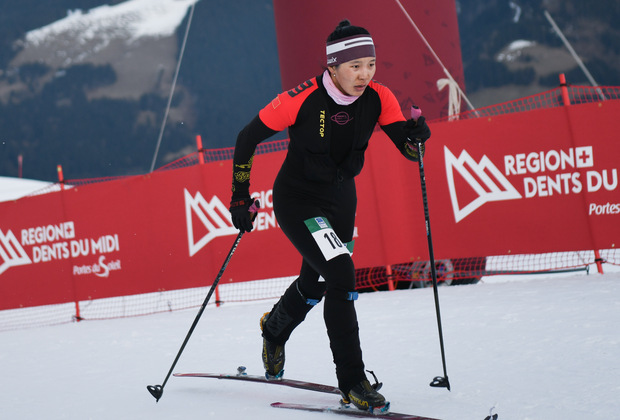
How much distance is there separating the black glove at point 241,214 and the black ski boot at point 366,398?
3.32ft

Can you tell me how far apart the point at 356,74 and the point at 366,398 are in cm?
150

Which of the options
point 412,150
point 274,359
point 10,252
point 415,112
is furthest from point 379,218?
point 10,252

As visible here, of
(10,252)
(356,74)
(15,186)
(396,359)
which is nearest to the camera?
(356,74)

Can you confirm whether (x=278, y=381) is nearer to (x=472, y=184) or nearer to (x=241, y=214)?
(x=241, y=214)

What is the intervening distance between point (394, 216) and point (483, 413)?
467cm

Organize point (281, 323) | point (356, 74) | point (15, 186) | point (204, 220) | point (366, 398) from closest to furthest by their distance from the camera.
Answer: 1. point (366, 398)
2. point (356, 74)
3. point (281, 323)
4. point (204, 220)
5. point (15, 186)

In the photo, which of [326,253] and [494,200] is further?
[494,200]

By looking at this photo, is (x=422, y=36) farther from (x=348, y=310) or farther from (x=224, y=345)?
(x=348, y=310)

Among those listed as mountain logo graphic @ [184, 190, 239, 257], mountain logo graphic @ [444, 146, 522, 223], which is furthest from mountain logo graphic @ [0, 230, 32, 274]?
mountain logo graphic @ [444, 146, 522, 223]

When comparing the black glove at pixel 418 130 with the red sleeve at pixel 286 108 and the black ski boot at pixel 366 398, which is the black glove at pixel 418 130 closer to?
the red sleeve at pixel 286 108

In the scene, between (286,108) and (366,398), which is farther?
(286,108)

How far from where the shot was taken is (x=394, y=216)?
7465 millimetres

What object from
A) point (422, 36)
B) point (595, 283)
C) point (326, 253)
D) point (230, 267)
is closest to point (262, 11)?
point (422, 36)

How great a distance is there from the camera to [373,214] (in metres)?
7.48
